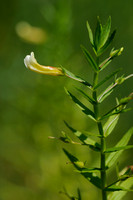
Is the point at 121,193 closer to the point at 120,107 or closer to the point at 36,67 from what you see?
the point at 120,107

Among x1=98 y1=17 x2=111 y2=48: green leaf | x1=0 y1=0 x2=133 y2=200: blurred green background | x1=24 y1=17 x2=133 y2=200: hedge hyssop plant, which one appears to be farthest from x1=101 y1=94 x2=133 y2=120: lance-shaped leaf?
x1=0 y1=0 x2=133 y2=200: blurred green background

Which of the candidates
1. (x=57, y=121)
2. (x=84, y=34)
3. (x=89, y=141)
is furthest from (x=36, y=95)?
(x=89, y=141)

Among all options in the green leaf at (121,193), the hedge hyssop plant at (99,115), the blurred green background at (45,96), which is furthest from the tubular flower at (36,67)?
the blurred green background at (45,96)

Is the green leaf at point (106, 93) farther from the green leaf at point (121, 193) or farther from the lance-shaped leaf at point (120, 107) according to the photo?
the green leaf at point (121, 193)

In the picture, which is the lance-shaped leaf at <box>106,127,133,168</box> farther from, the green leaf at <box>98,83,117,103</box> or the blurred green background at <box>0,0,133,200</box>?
the blurred green background at <box>0,0,133,200</box>

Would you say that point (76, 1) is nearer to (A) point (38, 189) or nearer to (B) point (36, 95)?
(B) point (36, 95)

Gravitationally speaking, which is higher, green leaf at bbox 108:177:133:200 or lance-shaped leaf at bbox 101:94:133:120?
lance-shaped leaf at bbox 101:94:133:120

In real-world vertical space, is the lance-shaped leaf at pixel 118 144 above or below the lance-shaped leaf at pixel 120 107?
below

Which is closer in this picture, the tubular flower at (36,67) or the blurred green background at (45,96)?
the tubular flower at (36,67)
